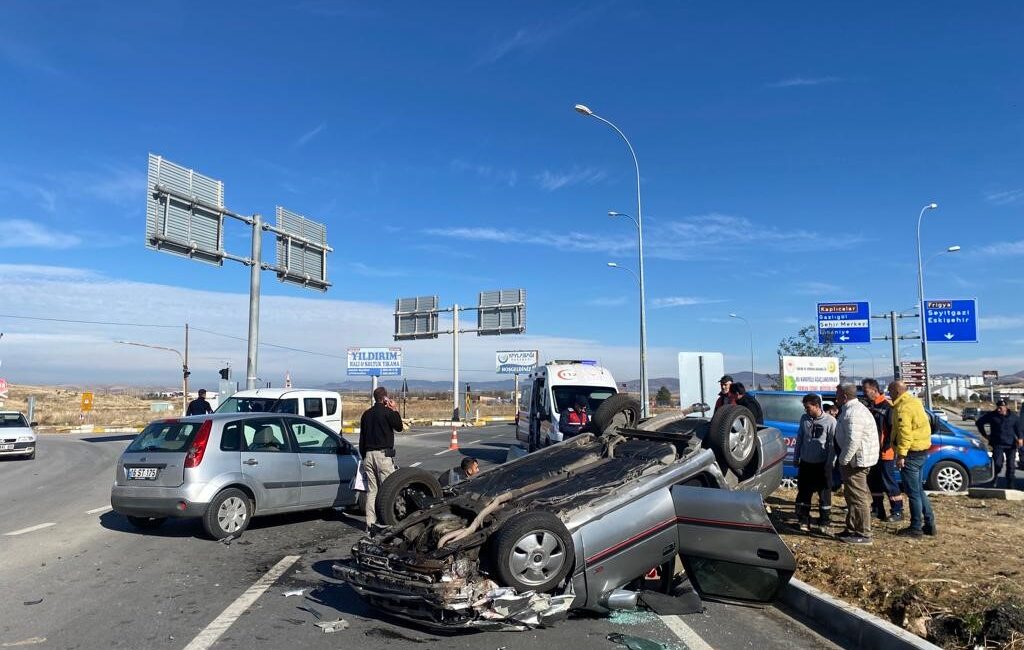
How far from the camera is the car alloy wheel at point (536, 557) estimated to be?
4828 millimetres

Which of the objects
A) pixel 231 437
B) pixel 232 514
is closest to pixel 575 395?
pixel 231 437

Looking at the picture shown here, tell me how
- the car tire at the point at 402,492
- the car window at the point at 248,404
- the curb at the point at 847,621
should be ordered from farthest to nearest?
the car window at the point at 248,404, the car tire at the point at 402,492, the curb at the point at 847,621

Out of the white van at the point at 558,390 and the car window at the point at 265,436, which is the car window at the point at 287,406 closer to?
the white van at the point at 558,390

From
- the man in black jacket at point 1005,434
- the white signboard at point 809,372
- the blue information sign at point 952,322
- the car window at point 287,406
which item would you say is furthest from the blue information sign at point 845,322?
the car window at point 287,406

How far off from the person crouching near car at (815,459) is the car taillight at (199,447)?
6880 millimetres

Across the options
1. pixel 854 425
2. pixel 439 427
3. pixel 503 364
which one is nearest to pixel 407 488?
pixel 854 425

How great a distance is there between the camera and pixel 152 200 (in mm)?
18859

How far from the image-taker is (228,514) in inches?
330

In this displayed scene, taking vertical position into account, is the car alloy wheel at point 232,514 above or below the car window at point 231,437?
below

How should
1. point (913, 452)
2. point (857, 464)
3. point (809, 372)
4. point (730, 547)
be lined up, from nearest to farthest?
point (730, 547) < point (857, 464) < point (913, 452) < point (809, 372)

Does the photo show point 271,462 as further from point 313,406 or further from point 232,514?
point 313,406

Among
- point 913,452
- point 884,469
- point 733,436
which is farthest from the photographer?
point 884,469

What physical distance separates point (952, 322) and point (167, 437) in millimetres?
34460

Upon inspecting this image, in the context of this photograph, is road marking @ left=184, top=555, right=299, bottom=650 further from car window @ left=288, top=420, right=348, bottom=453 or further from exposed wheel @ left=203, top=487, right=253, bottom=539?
car window @ left=288, top=420, right=348, bottom=453
